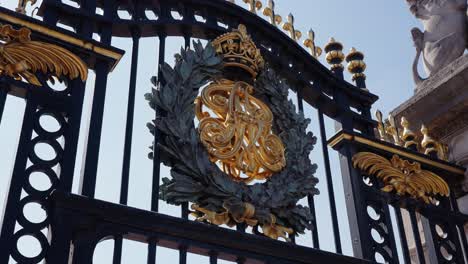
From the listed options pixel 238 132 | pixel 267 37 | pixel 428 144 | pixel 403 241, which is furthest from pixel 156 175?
pixel 428 144

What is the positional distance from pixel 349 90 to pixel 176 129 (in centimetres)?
199

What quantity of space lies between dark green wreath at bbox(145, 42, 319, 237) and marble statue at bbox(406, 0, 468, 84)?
1.52 m

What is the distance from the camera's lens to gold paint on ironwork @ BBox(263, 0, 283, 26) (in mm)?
6691

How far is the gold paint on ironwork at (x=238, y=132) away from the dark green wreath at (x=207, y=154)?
9 cm

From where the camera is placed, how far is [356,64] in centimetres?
697

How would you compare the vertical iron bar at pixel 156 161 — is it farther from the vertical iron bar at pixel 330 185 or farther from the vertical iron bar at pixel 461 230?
the vertical iron bar at pixel 461 230

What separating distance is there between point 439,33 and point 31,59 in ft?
12.4

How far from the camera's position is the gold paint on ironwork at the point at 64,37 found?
16.8ft

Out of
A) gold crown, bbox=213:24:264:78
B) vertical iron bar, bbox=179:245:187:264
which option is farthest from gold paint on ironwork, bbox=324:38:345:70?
vertical iron bar, bbox=179:245:187:264

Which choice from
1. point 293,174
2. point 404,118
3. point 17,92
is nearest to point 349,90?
point 404,118

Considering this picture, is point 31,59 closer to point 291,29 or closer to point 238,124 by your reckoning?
point 238,124

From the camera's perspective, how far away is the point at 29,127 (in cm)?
484

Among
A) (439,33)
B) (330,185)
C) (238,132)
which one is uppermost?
(439,33)

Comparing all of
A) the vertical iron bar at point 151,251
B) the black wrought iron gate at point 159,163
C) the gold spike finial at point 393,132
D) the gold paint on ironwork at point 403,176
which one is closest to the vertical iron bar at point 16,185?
the black wrought iron gate at point 159,163
